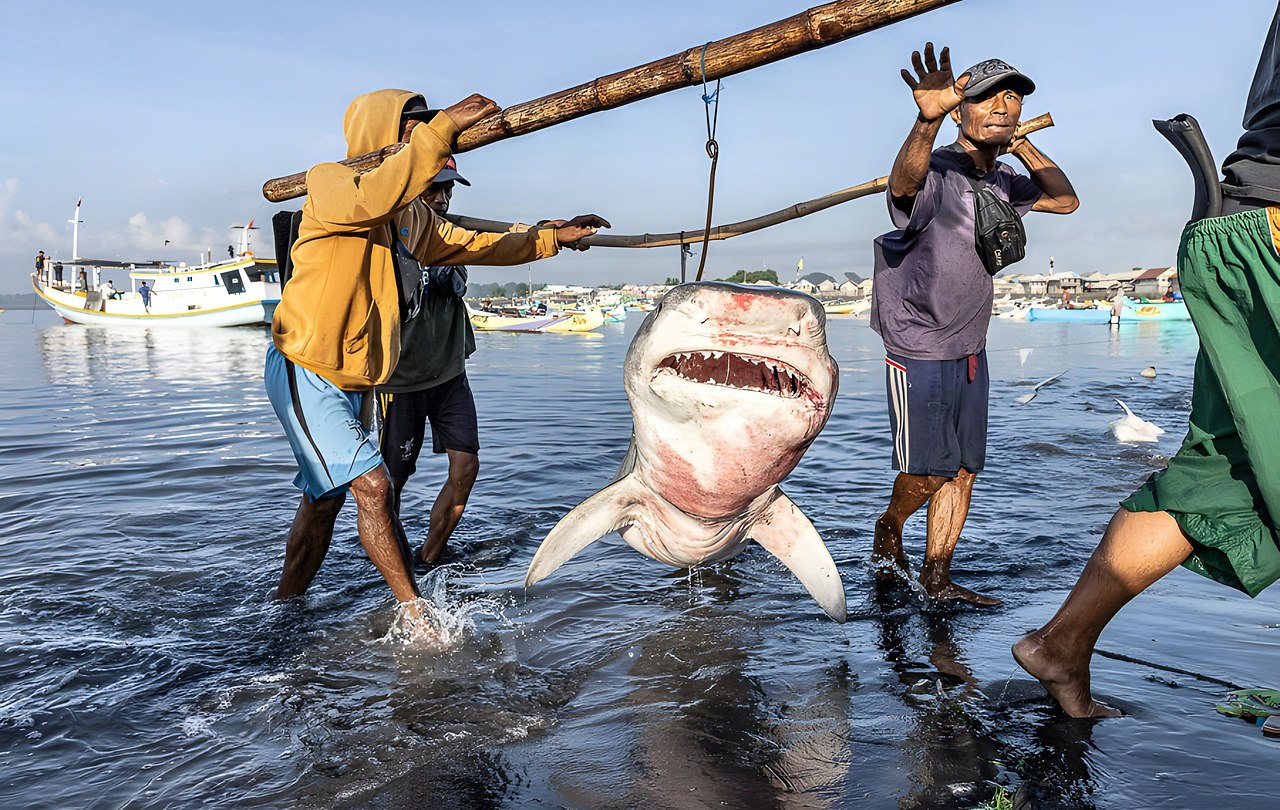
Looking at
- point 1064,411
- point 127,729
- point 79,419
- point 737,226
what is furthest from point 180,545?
point 1064,411

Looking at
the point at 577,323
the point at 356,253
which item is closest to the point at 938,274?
the point at 356,253

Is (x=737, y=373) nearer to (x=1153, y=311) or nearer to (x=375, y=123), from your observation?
(x=375, y=123)

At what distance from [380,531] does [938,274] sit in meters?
2.96

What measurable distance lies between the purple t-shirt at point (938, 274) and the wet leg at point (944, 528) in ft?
2.30

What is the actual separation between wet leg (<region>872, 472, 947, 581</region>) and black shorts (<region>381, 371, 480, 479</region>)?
2485 millimetres

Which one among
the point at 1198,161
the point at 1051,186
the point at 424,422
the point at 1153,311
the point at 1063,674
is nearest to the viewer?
the point at 1198,161

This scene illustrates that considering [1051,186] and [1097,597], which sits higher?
[1051,186]

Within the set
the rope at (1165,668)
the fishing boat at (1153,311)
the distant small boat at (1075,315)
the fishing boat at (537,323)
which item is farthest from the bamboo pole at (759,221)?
the distant small boat at (1075,315)

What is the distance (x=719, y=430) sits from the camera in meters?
3.23

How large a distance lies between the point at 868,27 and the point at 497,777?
2886 mm

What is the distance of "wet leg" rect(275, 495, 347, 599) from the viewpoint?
162 inches

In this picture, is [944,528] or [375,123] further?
[944,528]

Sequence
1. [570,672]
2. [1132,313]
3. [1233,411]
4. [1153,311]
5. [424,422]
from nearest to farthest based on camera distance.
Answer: [1233,411], [570,672], [424,422], [1132,313], [1153,311]

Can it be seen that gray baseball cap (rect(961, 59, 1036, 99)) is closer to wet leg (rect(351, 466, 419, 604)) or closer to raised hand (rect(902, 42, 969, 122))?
raised hand (rect(902, 42, 969, 122))
